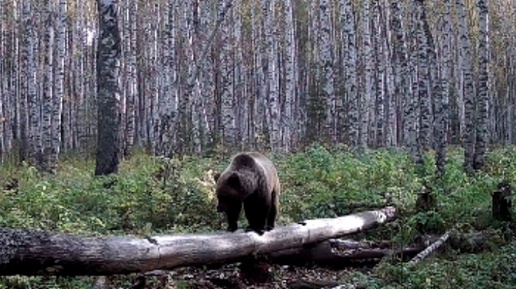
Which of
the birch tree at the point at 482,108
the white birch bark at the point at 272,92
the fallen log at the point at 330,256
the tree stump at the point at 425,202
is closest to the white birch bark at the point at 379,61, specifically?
the white birch bark at the point at 272,92

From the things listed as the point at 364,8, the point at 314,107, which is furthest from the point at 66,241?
the point at 314,107

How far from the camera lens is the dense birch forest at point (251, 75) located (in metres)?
17.9

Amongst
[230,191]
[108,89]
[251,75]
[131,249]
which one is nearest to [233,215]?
[230,191]

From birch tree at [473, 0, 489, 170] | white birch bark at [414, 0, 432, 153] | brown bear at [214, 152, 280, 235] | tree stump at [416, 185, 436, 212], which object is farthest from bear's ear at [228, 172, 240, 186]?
birch tree at [473, 0, 489, 170]

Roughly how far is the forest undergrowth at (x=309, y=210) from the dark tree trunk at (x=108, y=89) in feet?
3.38

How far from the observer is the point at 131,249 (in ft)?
18.7

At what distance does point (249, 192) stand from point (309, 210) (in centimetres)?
322

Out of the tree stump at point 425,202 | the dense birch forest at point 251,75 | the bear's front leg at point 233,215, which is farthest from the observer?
the dense birch forest at point 251,75

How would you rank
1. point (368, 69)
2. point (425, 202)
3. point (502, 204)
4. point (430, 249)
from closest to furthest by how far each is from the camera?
point (430, 249), point (502, 204), point (425, 202), point (368, 69)

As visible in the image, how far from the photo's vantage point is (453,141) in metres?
44.1

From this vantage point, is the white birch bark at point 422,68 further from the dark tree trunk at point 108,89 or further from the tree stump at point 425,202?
the dark tree trunk at point 108,89

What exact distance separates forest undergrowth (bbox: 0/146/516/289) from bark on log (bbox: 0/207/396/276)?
567 millimetres

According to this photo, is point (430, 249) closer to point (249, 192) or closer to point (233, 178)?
point (249, 192)

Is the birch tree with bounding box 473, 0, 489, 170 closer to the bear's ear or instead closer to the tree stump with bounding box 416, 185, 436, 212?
the tree stump with bounding box 416, 185, 436, 212
